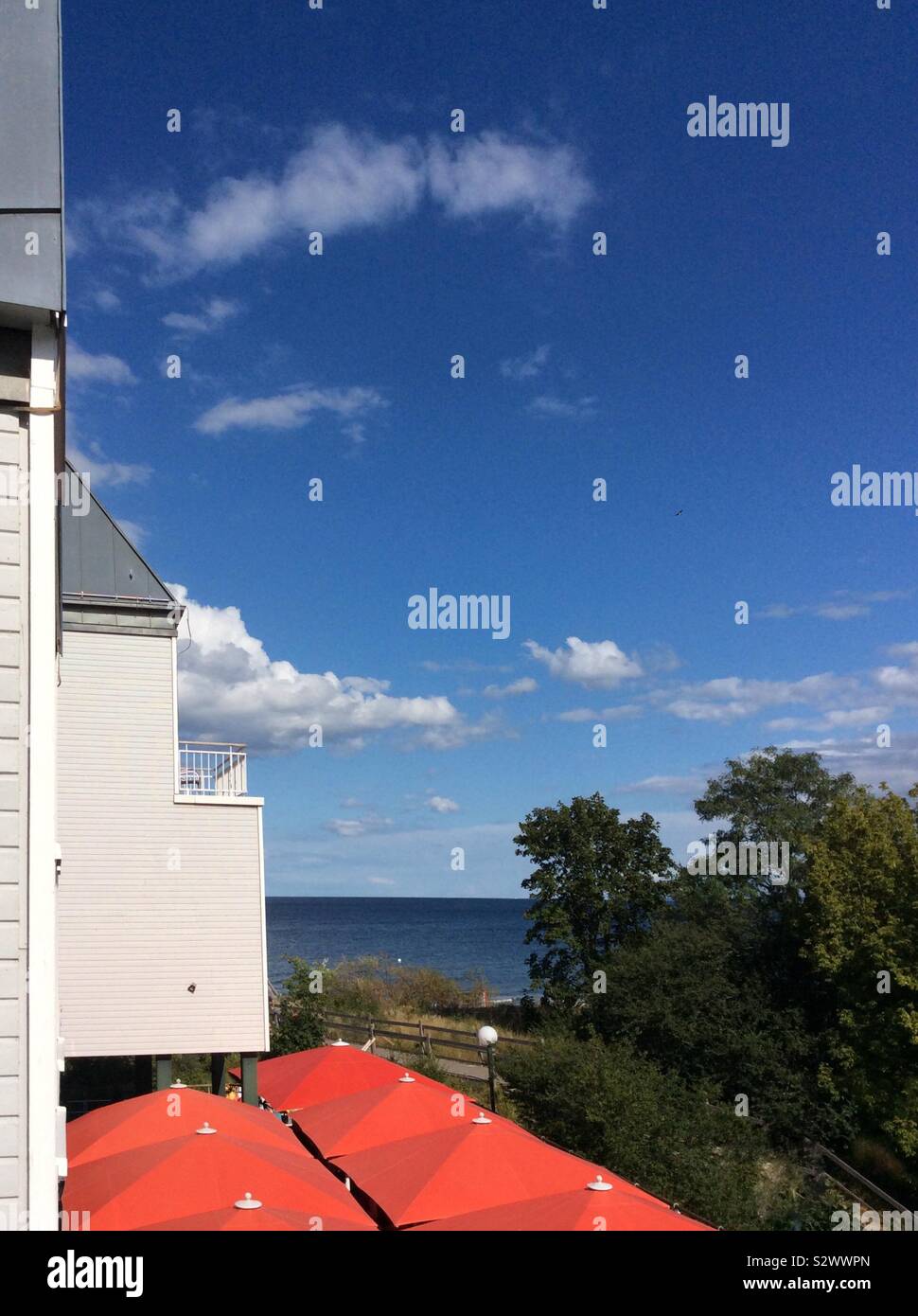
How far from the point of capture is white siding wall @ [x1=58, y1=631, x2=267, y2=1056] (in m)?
14.5

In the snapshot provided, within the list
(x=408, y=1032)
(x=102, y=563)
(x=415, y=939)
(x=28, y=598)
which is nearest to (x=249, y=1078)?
(x=102, y=563)

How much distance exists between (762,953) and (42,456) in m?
26.0

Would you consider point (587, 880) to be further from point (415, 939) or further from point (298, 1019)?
point (415, 939)

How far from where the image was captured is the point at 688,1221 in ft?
31.7

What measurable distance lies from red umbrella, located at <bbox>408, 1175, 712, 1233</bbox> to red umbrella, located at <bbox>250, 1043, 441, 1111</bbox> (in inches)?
223

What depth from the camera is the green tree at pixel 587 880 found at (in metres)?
33.1

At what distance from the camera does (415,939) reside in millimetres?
126188

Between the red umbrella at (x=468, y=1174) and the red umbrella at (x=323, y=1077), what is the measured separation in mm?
3789

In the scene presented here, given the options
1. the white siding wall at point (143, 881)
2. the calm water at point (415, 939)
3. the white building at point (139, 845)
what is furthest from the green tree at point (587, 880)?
the calm water at point (415, 939)

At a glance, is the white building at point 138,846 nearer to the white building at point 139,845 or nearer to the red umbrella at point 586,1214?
the white building at point 139,845

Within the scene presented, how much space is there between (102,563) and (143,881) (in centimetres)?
480
